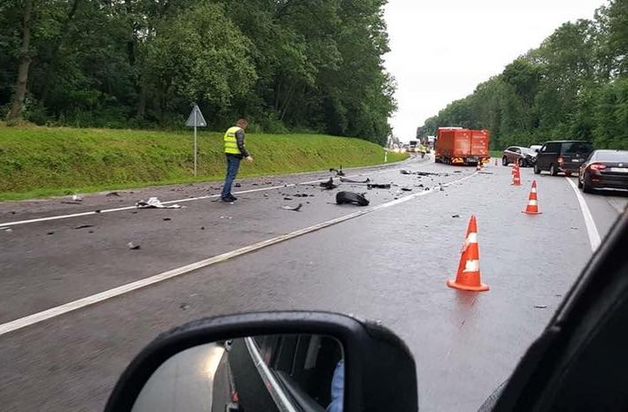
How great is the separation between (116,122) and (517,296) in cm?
2584

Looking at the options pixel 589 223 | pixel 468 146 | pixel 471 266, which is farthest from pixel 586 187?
pixel 468 146

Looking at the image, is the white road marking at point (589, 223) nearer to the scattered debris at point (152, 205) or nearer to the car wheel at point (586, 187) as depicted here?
the car wheel at point (586, 187)

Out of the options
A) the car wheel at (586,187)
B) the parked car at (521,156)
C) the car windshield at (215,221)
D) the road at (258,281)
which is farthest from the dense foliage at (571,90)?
the road at (258,281)

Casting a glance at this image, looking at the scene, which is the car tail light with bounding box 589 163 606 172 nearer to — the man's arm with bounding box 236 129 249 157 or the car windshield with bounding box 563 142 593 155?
the car windshield with bounding box 563 142 593 155

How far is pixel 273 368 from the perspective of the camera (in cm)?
153

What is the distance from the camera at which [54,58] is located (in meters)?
28.1

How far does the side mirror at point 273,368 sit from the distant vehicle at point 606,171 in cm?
1976

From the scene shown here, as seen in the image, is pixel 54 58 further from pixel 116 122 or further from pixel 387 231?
pixel 387 231

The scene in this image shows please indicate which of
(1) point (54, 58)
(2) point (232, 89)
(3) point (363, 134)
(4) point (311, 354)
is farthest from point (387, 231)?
(3) point (363, 134)

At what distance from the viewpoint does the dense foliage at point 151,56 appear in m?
25.2

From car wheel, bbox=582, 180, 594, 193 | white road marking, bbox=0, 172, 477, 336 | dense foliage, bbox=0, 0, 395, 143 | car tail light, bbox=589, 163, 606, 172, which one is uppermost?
dense foliage, bbox=0, 0, 395, 143

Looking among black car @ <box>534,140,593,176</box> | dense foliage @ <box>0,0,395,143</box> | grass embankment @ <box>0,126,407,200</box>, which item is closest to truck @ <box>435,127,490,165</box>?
dense foliage @ <box>0,0,395,143</box>

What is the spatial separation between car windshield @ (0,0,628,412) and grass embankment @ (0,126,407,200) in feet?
0.28

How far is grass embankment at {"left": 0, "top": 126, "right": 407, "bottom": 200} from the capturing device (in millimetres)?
16703
